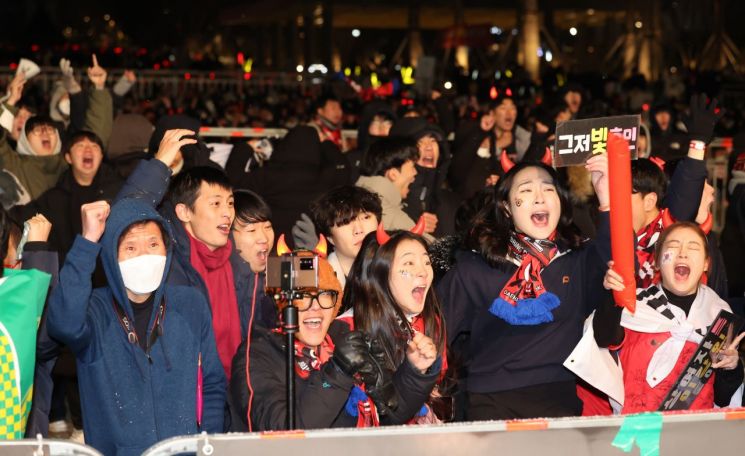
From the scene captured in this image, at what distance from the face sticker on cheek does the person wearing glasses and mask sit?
4.93 feet

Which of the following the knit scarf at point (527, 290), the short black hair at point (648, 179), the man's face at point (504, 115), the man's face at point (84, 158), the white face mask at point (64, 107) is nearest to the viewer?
the knit scarf at point (527, 290)

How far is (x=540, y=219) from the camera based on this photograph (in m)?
5.32

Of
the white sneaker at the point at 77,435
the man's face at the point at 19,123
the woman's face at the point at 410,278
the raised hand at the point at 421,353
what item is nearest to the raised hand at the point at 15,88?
the man's face at the point at 19,123

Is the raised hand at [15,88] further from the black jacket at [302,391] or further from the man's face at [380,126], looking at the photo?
the black jacket at [302,391]

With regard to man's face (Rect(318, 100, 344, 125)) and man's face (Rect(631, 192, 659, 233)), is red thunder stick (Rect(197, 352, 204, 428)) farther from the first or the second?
man's face (Rect(318, 100, 344, 125))

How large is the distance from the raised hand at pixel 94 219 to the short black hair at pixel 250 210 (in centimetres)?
160

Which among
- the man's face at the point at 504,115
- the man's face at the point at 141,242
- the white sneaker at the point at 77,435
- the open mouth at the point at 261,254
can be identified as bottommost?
the white sneaker at the point at 77,435

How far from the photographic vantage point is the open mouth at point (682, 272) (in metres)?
5.31

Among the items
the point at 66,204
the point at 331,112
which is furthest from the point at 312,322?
the point at 331,112

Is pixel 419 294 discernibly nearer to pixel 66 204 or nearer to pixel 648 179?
pixel 648 179

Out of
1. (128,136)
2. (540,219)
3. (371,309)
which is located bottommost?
(371,309)

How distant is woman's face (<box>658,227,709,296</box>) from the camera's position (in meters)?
5.30

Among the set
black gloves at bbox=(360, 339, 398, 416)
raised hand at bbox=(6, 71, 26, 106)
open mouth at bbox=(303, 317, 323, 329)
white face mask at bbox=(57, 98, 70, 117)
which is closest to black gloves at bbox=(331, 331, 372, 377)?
black gloves at bbox=(360, 339, 398, 416)

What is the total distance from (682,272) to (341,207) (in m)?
1.89
